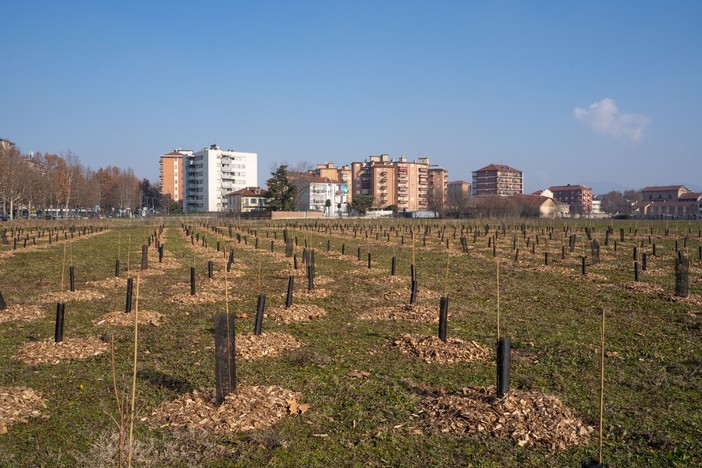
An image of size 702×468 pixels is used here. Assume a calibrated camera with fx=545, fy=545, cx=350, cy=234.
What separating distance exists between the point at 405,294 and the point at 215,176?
4485 inches

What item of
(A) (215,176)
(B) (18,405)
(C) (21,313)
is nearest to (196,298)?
(C) (21,313)

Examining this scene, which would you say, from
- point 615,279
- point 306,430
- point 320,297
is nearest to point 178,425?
point 306,430

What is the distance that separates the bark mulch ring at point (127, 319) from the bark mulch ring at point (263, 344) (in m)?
2.58

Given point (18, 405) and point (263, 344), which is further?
point (263, 344)

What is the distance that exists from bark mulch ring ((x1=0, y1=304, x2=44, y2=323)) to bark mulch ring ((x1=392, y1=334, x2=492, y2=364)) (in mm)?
7588

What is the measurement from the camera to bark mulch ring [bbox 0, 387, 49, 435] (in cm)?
589

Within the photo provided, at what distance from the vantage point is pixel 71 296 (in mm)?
13750

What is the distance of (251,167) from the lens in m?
130

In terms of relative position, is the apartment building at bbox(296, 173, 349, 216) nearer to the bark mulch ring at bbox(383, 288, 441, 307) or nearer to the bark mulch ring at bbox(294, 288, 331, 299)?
the bark mulch ring at bbox(294, 288, 331, 299)

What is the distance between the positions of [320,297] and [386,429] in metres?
8.41

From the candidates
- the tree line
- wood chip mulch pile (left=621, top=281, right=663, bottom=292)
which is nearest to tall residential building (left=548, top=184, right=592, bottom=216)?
the tree line

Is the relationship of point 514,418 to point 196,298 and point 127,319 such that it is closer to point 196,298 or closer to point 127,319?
point 127,319

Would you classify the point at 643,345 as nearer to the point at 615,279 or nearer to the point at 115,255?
the point at 615,279

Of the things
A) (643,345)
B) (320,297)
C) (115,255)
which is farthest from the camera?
(115,255)
